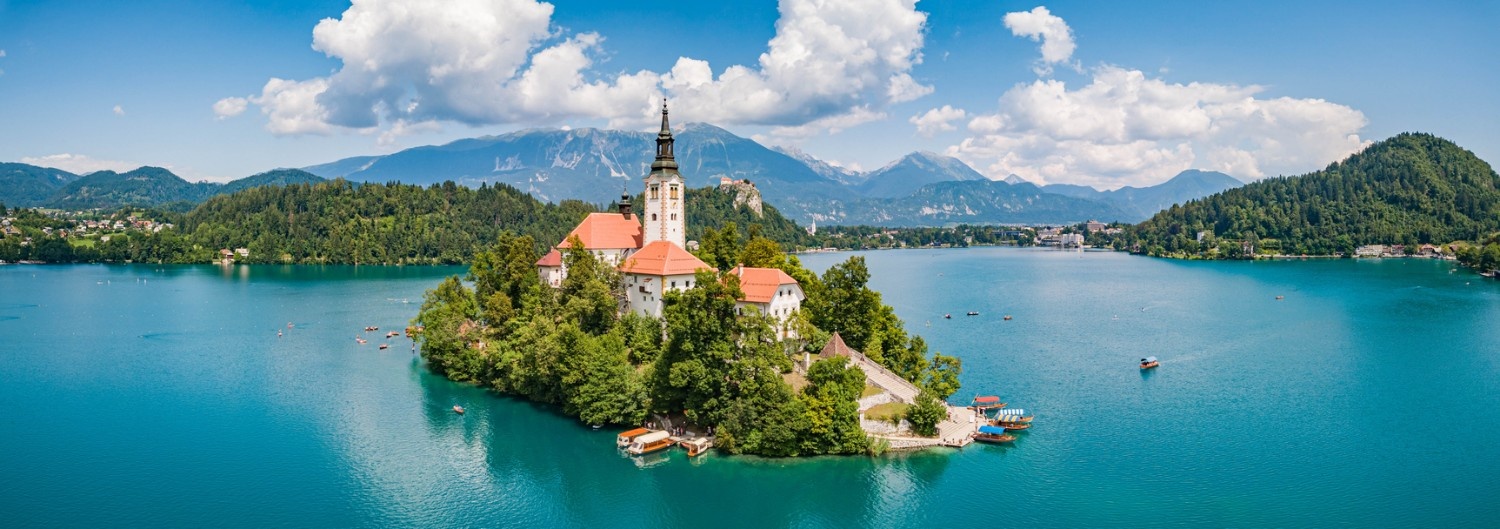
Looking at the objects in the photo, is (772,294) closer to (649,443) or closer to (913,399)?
(913,399)

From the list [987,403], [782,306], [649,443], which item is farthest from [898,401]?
[649,443]

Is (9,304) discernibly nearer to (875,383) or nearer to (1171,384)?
(875,383)

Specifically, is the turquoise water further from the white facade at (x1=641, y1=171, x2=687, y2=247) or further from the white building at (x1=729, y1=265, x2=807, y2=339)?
the white facade at (x1=641, y1=171, x2=687, y2=247)

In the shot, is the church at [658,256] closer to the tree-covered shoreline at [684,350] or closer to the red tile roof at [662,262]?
the red tile roof at [662,262]

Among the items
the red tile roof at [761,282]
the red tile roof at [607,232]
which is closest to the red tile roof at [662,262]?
the red tile roof at [761,282]

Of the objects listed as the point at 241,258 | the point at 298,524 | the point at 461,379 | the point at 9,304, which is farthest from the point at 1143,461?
the point at 241,258

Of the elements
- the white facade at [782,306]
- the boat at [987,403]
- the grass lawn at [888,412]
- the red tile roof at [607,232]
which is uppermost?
the red tile roof at [607,232]

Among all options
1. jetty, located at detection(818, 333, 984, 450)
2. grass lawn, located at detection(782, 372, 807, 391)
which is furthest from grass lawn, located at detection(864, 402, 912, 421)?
grass lawn, located at detection(782, 372, 807, 391)
